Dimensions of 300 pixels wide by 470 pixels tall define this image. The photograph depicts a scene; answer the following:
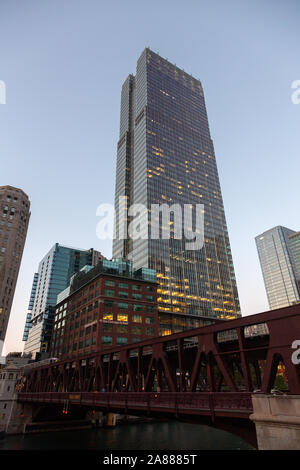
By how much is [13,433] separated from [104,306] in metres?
37.8

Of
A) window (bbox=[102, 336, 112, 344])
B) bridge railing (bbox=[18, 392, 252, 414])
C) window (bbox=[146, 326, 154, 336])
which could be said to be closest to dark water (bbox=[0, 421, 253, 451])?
bridge railing (bbox=[18, 392, 252, 414])

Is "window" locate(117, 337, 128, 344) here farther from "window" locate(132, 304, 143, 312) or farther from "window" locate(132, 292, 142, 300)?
"window" locate(132, 292, 142, 300)

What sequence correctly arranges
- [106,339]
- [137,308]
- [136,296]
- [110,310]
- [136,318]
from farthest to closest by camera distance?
[136,296]
[137,308]
[136,318]
[110,310]
[106,339]

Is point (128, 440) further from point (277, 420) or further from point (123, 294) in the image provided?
point (123, 294)

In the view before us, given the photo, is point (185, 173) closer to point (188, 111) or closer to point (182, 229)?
point (182, 229)

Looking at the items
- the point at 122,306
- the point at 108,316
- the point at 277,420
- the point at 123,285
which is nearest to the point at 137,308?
the point at 122,306

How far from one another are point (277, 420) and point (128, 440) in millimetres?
44630

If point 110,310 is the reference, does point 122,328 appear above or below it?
below

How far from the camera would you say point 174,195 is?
15575 cm

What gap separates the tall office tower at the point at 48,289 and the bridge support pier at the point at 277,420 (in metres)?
149

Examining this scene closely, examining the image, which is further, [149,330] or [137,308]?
[137,308]

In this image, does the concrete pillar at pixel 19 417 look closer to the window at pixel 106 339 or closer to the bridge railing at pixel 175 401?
the window at pixel 106 339

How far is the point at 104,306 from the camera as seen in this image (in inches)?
3487
